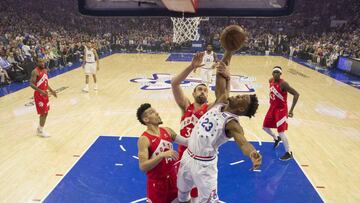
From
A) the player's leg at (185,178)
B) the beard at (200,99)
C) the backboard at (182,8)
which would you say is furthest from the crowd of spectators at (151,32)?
the player's leg at (185,178)

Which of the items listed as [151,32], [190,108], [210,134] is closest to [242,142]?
[210,134]

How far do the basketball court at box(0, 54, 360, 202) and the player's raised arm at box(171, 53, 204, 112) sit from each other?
1531 mm

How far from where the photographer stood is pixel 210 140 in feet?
9.80

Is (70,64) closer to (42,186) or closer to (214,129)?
(42,186)

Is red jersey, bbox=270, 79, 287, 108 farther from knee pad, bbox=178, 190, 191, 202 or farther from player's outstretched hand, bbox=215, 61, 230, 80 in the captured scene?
knee pad, bbox=178, 190, 191, 202

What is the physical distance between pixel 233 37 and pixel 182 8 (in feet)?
2.28

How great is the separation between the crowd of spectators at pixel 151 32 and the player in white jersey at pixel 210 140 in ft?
40.9

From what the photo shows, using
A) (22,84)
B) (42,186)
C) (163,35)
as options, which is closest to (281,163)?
(42,186)

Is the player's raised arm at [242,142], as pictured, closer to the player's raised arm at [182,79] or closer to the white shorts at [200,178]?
the white shorts at [200,178]

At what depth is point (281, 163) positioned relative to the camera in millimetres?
5758

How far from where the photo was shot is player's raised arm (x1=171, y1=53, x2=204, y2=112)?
337 centimetres

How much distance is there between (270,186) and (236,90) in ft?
21.6

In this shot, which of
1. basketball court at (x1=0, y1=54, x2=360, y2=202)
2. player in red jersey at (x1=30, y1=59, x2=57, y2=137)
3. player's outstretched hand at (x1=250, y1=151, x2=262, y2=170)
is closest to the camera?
player's outstretched hand at (x1=250, y1=151, x2=262, y2=170)

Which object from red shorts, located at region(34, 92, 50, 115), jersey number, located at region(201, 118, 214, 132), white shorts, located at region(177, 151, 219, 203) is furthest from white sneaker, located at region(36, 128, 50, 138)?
jersey number, located at region(201, 118, 214, 132)
